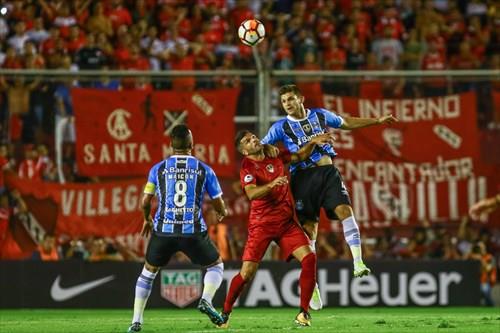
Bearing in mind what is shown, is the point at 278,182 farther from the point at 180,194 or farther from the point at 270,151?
the point at 180,194

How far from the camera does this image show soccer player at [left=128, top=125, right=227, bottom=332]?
1216cm

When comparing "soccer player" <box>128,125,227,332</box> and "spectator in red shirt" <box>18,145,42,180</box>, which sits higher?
"spectator in red shirt" <box>18,145,42,180</box>

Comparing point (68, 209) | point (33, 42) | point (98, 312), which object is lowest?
point (98, 312)

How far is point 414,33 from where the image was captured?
24594 mm

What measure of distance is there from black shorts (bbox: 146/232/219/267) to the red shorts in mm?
597

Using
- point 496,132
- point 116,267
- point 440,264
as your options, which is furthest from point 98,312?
point 496,132

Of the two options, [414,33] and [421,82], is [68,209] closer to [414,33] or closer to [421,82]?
[421,82]

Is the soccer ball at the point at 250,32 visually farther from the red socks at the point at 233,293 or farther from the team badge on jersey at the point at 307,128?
the red socks at the point at 233,293

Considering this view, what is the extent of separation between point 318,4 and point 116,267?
914 centimetres

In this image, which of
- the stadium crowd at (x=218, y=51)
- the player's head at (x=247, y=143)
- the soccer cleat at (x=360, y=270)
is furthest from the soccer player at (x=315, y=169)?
the stadium crowd at (x=218, y=51)

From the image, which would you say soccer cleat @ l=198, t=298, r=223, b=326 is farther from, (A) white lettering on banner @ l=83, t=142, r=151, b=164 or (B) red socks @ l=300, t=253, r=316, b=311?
(A) white lettering on banner @ l=83, t=142, r=151, b=164

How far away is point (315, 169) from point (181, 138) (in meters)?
1.98

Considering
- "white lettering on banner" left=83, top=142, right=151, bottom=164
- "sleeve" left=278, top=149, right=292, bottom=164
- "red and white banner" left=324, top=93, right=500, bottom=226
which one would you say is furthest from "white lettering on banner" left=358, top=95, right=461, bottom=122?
"sleeve" left=278, top=149, right=292, bottom=164

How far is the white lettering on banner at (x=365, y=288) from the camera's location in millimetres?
18969
